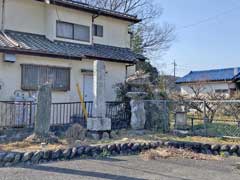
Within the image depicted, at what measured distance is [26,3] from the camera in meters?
14.6

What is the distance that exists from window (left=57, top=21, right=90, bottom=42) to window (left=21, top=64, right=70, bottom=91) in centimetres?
242

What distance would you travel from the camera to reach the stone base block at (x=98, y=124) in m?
10.7

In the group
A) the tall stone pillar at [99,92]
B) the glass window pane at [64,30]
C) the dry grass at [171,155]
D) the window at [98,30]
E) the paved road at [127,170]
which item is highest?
the window at [98,30]

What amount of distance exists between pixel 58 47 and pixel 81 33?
239 centimetres

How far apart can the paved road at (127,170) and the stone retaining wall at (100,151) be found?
0.40 metres

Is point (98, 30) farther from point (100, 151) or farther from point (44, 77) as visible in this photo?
point (100, 151)

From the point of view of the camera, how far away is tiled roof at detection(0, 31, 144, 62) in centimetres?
1231

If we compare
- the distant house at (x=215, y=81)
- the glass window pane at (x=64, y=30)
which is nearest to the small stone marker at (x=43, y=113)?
the glass window pane at (x=64, y=30)

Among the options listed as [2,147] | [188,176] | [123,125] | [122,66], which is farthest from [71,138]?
[122,66]

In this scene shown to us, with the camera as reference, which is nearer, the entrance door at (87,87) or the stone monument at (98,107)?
the stone monument at (98,107)

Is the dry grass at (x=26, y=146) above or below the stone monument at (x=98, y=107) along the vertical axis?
below

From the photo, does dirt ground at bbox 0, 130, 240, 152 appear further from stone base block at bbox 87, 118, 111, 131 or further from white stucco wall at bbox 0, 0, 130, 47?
white stucco wall at bbox 0, 0, 130, 47

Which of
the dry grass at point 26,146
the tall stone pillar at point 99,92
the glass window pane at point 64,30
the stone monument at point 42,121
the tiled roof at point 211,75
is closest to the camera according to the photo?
the dry grass at point 26,146

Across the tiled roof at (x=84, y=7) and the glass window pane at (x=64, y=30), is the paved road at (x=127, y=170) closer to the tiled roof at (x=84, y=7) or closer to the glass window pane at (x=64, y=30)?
the glass window pane at (x=64, y=30)
